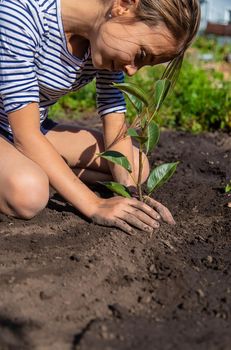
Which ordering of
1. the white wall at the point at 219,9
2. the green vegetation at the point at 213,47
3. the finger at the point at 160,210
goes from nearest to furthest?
the finger at the point at 160,210 < the green vegetation at the point at 213,47 < the white wall at the point at 219,9

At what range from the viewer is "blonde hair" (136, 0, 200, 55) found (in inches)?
90.6

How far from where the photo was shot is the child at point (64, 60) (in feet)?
7.66

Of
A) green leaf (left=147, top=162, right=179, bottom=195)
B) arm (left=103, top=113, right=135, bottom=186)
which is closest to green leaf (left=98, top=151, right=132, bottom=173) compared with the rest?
green leaf (left=147, top=162, right=179, bottom=195)

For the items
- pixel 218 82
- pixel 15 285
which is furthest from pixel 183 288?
pixel 218 82

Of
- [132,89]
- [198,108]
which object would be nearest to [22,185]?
[132,89]

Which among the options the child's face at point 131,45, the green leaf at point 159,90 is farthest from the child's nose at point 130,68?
the green leaf at point 159,90

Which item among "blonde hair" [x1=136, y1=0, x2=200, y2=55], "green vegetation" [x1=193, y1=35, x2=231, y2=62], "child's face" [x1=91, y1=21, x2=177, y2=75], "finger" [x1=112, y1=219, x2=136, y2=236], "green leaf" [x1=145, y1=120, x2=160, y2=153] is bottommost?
"green vegetation" [x1=193, y1=35, x2=231, y2=62]

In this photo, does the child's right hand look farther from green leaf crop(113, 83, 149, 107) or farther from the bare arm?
green leaf crop(113, 83, 149, 107)

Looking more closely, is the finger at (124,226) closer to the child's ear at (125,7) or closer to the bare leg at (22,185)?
the bare leg at (22,185)

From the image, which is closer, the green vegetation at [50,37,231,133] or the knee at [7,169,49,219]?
the knee at [7,169,49,219]

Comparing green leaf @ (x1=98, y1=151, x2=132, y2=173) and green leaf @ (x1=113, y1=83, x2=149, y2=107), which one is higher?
green leaf @ (x1=113, y1=83, x2=149, y2=107)

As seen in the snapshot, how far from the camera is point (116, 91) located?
119 inches

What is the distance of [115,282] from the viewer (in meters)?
A: 2.15

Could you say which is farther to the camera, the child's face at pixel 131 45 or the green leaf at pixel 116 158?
the green leaf at pixel 116 158
